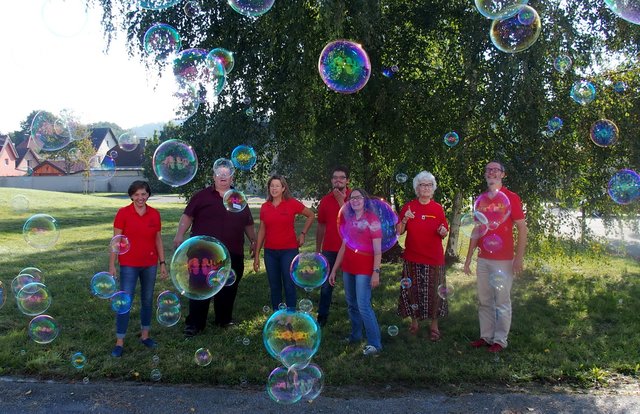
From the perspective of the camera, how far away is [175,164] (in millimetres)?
6387

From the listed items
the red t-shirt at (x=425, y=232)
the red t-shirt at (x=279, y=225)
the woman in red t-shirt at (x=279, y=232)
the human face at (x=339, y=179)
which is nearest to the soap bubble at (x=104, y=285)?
the woman in red t-shirt at (x=279, y=232)

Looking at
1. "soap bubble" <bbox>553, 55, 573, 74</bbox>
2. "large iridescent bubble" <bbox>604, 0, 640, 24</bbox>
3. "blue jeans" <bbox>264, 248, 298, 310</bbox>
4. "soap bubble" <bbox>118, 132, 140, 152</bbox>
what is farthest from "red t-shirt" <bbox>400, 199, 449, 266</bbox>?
"soap bubble" <bbox>118, 132, 140, 152</bbox>

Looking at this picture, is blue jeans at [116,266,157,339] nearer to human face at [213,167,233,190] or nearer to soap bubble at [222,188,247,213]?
soap bubble at [222,188,247,213]

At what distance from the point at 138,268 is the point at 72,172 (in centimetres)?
4646

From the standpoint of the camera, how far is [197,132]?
280 inches

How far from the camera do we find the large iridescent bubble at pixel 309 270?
542 cm

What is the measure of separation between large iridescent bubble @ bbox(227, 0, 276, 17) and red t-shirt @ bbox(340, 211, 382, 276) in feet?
9.16

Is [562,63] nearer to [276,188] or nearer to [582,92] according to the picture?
[582,92]

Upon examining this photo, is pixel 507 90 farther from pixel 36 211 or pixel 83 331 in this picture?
pixel 36 211

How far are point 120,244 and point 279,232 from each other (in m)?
1.75

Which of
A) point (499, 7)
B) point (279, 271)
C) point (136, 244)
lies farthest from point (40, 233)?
point (499, 7)

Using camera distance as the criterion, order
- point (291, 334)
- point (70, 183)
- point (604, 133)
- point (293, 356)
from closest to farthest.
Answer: point (293, 356) → point (291, 334) → point (604, 133) → point (70, 183)

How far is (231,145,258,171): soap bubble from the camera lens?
694 centimetres

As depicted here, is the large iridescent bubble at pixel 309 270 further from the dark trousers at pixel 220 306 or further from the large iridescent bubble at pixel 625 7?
the large iridescent bubble at pixel 625 7
